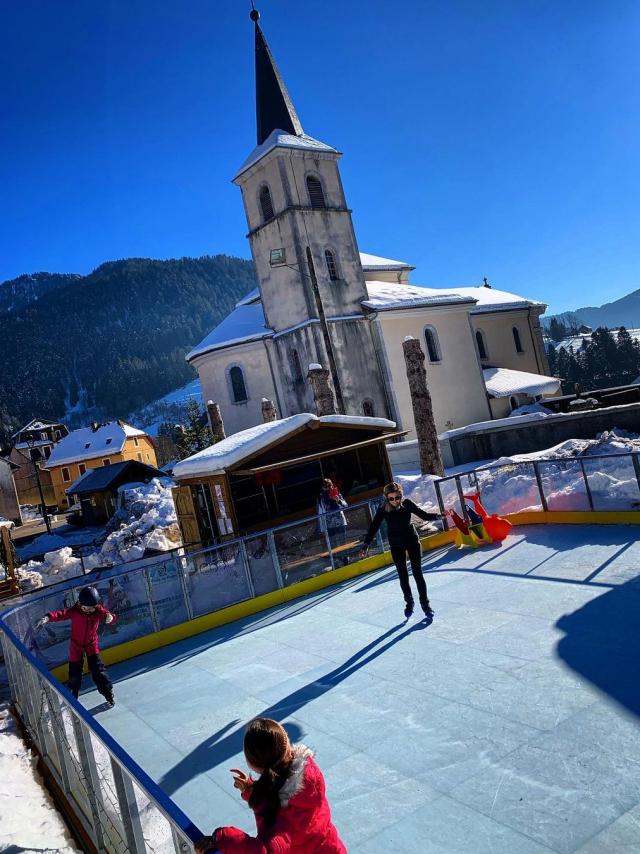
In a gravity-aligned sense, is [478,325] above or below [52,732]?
above

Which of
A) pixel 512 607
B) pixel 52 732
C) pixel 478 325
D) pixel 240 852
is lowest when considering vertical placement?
pixel 512 607

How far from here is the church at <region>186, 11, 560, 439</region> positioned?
31.2m

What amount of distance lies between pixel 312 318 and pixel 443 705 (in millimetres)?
25848

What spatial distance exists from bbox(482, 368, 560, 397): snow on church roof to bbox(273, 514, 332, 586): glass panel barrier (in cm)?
2618

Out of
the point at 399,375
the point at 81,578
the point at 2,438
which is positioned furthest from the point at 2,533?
the point at 2,438

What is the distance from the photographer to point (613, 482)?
11727mm

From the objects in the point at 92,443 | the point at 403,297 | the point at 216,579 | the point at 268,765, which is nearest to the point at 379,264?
the point at 403,297

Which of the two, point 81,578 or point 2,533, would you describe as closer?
point 81,578

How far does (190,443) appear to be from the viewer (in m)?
47.3

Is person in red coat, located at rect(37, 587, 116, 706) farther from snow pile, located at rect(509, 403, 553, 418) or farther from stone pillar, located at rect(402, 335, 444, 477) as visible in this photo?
snow pile, located at rect(509, 403, 553, 418)

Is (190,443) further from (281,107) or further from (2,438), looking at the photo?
(2,438)

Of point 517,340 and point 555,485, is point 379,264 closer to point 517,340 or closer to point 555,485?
point 517,340

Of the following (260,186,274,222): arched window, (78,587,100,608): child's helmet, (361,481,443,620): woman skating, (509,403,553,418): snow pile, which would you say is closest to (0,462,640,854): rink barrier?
(78,587,100,608): child's helmet

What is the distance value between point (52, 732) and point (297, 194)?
2951 cm
